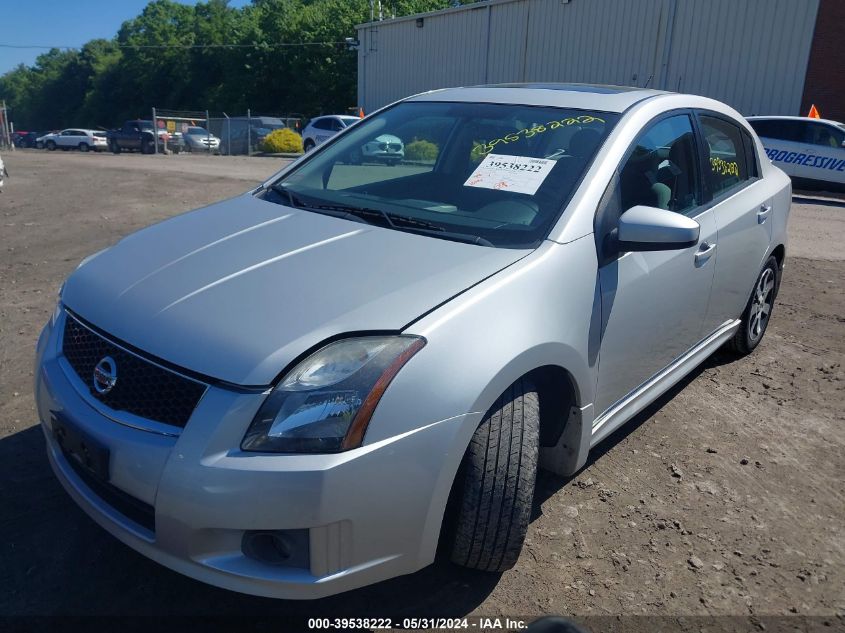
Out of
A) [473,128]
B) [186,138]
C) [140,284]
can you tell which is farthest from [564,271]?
[186,138]

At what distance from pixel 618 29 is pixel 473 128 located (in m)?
24.4

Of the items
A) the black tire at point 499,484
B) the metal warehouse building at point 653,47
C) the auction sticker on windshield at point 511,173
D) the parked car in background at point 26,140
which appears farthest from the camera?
the parked car in background at point 26,140

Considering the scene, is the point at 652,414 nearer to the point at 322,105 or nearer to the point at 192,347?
the point at 192,347

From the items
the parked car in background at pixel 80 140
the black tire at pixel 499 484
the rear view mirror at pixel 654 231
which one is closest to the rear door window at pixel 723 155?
the rear view mirror at pixel 654 231

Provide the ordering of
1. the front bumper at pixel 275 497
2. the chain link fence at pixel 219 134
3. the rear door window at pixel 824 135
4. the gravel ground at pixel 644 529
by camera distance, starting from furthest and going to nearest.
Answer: the chain link fence at pixel 219 134, the rear door window at pixel 824 135, the gravel ground at pixel 644 529, the front bumper at pixel 275 497

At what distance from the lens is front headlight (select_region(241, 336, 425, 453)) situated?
76.1 inches

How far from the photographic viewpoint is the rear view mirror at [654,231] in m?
2.64

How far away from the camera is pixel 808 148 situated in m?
14.6

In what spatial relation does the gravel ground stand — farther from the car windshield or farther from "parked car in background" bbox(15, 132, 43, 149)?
"parked car in background" bbox(15, 132, 43, 149)

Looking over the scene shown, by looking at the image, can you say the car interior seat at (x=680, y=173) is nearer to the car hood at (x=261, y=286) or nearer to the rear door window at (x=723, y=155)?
the rear door window at (x=723, y=155)

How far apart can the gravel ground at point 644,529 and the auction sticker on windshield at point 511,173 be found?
4.42 feet

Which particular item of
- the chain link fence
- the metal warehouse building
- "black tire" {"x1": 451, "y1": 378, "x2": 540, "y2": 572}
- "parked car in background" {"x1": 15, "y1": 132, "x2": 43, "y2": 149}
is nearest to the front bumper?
"black tire" {"x1": 451, "y1": 378, "x2": 540, "y2": 572}

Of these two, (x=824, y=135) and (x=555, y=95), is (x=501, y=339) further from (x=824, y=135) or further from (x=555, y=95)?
(x=824, y=135)

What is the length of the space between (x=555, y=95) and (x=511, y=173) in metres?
0.74
